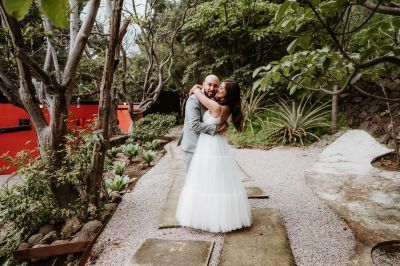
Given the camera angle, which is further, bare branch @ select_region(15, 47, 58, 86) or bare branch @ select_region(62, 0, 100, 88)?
bare branch @ select_region(62, 0, 100, 88)

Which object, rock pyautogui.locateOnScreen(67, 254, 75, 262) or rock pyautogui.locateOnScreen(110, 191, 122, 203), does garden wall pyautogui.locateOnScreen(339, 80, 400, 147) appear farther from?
rock pyautogui.locateOnScreen(67, 254, 75, 262)

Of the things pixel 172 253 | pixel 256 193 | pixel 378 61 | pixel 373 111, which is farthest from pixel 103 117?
pixel 373 111

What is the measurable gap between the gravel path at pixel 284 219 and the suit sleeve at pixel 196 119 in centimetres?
102

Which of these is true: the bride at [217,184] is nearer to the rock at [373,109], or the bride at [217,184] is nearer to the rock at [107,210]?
the rock at [107,210]

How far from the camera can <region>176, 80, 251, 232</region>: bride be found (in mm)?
2799

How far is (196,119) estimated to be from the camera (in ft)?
9.66

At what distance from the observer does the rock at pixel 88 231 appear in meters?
2.91

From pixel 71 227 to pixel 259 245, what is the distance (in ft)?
6.64

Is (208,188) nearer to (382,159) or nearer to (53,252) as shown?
(53,252)

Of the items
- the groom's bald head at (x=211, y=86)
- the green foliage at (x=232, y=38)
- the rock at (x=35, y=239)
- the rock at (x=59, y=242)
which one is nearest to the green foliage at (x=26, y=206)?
the rock at (x=35, y=239)

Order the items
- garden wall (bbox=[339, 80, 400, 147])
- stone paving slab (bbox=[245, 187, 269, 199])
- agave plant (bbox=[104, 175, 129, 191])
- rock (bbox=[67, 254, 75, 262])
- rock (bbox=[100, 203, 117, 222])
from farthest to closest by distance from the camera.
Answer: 1. garden wall (bbox=[339, 80, 400, 147])
2. agave plant (bbox=[104, 175, 129, 191])
3. stone paving slab (bbox=[245, 187, 269, 199])
4. rock (bbox=[100, 203, 117, 222])
5. rock (bbox=[67, 254, 75, 262])

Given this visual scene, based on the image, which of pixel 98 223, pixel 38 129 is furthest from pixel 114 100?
pixel 98 223

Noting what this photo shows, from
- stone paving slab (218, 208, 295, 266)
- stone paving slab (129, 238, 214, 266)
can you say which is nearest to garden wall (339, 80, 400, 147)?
stone paving slab (218, 208, 295, 266)

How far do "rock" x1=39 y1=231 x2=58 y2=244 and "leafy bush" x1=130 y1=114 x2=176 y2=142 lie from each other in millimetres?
4773
